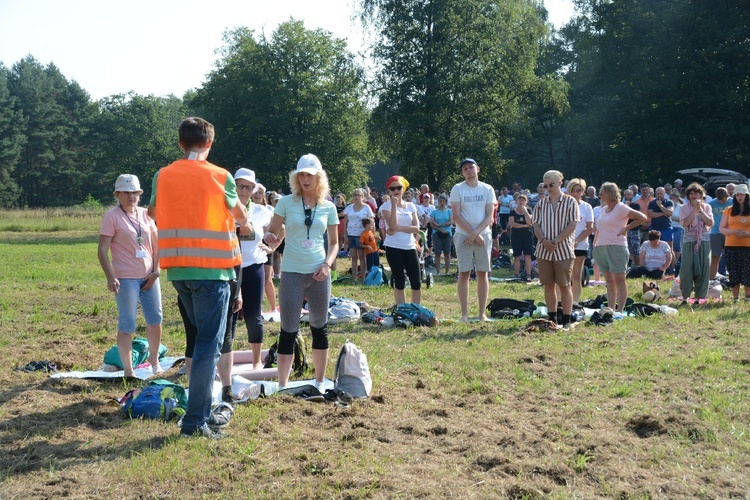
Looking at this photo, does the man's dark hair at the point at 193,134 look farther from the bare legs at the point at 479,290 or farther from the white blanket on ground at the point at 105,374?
the bare legs at the point at 479,290

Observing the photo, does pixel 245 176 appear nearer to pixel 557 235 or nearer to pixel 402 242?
pixel 402 242

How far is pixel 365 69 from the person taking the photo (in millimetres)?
37500

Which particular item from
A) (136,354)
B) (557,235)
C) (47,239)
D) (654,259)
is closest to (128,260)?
(136,354)

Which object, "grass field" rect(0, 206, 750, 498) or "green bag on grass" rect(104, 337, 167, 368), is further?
"green bag on grass" rect(104, 337, 167, 368)

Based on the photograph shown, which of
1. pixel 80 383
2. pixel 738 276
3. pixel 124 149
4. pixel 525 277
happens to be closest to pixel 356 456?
pixel 80 383

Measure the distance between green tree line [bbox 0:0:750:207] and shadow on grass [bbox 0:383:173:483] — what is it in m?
30.6

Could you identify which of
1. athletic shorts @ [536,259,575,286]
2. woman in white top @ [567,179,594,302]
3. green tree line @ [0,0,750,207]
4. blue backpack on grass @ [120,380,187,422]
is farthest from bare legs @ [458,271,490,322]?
green tree line @ [0,0,750,207]

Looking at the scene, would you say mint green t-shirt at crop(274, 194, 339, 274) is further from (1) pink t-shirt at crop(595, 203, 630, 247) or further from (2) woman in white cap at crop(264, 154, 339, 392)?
(1) pink t-shirt at crop(595, 203, 630, 247)

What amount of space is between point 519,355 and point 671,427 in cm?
264

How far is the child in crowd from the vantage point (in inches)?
619

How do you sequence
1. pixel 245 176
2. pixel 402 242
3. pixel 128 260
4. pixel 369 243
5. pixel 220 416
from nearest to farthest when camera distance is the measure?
pixel 220 416 < pixel 128 260 < pixel 245 176 < pixel 402 242 < pixel 369 243

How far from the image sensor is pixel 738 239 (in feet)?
38.6

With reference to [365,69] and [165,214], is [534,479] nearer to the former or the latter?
[165,214]

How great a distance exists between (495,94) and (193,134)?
3288 centimetres
